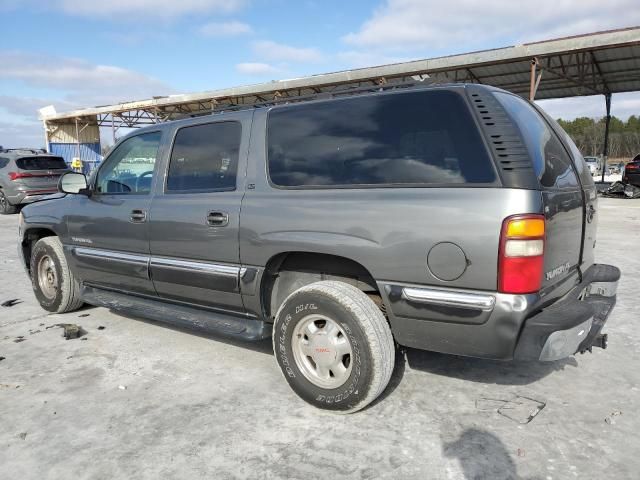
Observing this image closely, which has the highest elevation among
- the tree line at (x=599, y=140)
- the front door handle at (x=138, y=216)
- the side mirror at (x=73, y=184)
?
the tree line at (x=599, y=140)

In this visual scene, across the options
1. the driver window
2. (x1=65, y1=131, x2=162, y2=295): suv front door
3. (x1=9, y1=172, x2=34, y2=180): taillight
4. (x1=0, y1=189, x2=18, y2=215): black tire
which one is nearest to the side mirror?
(x1=65, y1=131, x2=162, y2=295): suv front door

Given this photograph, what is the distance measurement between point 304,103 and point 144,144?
5.22 feet

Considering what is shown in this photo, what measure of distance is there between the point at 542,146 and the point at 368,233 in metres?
1.10

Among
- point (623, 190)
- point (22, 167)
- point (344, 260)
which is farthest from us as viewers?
point (623, 190)

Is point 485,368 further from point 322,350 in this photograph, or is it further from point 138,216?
point 138,216

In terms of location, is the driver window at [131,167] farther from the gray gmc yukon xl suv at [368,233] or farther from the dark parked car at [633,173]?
the dark parked car at [633,173]

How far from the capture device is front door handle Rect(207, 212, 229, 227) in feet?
10.5

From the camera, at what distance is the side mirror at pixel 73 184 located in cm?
420

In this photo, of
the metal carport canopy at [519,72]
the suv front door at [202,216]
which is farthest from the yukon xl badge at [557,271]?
the metal carport canopy at [519,72]

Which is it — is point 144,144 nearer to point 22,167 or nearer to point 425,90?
point 425,90

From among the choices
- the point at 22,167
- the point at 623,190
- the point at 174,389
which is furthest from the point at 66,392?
the point at 623,190

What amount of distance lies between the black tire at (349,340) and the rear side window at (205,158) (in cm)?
99

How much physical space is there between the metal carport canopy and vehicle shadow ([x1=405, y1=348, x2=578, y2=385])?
7408 millimetres

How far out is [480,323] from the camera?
2.39m
